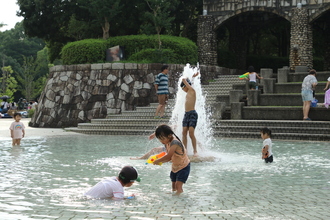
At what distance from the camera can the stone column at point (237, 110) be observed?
709 inches

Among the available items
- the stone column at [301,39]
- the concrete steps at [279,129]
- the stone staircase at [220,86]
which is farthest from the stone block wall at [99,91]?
the stone column at [301,39]

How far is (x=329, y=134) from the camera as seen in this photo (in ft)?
49.8

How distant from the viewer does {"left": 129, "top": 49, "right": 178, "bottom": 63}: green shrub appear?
23.2 meters

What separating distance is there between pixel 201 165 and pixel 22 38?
270ft

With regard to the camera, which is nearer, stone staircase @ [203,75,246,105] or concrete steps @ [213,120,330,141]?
concrete steps @ [213,120,330,141]

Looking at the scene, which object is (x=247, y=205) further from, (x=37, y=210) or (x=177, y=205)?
(x=37, y=210)

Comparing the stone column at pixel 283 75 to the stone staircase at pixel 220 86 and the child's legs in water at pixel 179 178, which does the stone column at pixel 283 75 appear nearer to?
the stone staircase at pixel 220 86

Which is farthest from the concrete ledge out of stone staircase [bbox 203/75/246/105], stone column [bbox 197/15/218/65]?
stone column [bbox 197/15/218/65]

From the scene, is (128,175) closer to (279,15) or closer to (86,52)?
(86,52)

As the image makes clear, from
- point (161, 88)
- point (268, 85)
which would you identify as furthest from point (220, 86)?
point (161, 88)

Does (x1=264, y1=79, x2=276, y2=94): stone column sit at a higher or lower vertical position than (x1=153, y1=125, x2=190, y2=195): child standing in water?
higher

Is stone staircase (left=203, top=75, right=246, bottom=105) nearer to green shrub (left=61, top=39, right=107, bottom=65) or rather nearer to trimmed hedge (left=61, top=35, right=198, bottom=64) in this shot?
trimmed hedge (left=61, top=35, right=198, bottom=64)

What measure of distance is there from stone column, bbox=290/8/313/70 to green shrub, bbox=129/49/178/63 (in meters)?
7.26

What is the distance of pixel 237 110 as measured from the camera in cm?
1805
